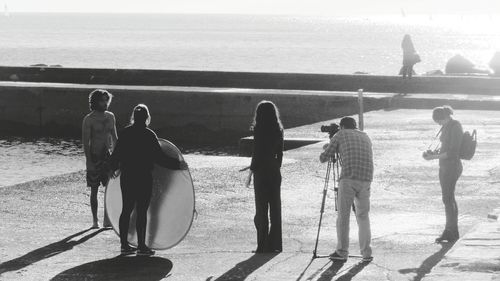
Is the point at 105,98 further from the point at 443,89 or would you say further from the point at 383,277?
the point at 443,89

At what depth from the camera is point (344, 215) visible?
37.6ft

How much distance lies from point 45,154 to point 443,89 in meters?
12.3

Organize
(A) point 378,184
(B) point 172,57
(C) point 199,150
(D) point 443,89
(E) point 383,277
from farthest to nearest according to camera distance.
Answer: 1. (B) point 172,57
2. (D) point 443,89
3. (C) point 199,150
4. (A) point 378,184
5. (E) point 383,277

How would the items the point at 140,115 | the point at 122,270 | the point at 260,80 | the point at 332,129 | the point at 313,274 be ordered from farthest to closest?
the point at 260,80 < the point at 332,129 < the point at 140,115 < the point at 122,270 < the point at 313,274

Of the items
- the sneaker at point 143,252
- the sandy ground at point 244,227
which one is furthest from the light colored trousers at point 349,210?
the sneaker at point 143,252

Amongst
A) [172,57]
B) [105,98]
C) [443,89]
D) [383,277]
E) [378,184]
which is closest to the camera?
[383,277]

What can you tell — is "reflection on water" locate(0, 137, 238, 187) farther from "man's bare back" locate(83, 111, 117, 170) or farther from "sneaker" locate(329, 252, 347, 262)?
"sneaker" locate(329, 252, 347, 262)

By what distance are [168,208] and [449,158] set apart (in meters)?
3.11

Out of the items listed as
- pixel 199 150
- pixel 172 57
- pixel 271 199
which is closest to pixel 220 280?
pixel 271 199

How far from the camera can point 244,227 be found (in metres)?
13.9

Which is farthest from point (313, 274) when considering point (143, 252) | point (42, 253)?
point (42, 253)

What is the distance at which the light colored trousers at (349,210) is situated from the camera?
1143 centimetres

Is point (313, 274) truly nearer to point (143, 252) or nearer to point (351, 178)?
point (351, 178)

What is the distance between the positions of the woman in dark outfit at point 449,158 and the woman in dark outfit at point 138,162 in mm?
2996
